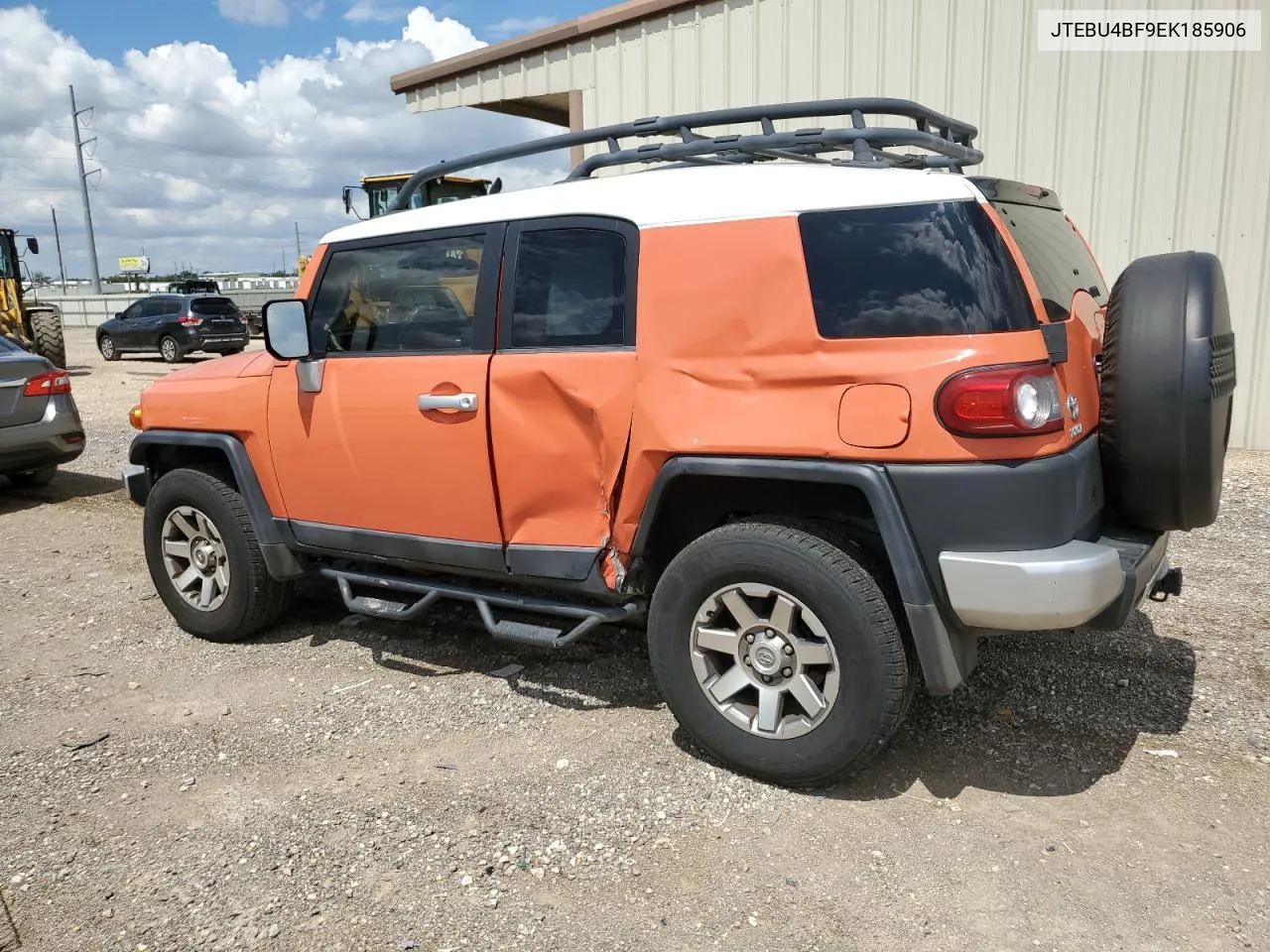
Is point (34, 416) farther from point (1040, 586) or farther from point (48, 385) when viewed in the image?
point (1040, 586)

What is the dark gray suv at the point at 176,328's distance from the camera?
23266mm

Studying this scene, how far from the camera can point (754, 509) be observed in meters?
3.20

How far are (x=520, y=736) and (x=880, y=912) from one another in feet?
4.96

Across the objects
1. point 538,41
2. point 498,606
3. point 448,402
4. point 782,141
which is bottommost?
point 498,606

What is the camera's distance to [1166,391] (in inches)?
111

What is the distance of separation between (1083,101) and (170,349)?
2168cm

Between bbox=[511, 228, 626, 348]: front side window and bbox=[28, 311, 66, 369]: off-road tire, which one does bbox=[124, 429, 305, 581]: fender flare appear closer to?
bbox=[511, 228, 626, 348]: front side window

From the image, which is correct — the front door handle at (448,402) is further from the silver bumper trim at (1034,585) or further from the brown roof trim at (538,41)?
the brown roof trim at (538,41)

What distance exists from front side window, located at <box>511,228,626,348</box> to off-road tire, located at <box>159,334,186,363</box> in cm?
2266

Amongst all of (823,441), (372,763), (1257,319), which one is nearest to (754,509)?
(823,441)

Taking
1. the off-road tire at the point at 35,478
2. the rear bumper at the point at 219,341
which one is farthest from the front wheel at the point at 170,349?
the off-road tire at the point at 35,478

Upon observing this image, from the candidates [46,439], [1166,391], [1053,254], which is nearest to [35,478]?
[46,439]

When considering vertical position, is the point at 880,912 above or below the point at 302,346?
below

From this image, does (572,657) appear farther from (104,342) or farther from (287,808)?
(104,342)
